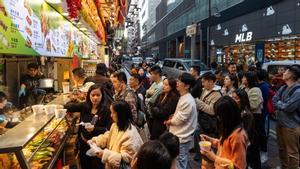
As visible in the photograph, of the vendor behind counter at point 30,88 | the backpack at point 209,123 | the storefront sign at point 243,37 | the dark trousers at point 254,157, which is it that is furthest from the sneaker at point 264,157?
the storefront sign at point 243,37

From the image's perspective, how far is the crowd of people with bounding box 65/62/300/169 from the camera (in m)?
3.10

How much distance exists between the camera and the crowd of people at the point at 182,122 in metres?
3.10

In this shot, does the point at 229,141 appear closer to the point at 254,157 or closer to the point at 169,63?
the point at 254,157

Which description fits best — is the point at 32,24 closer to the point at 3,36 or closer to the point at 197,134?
the point at 3,36

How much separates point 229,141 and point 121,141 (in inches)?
43.9

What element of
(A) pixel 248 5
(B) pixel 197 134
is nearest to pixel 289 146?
(B) pixel 197 134

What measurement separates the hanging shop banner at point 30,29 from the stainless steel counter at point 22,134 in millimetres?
872

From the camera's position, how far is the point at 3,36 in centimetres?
352

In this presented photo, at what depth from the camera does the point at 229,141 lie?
315 cm

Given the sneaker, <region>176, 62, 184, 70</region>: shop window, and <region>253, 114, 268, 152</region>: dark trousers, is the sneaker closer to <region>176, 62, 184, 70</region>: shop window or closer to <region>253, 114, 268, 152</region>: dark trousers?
<region>253, 114, 268, 152</region>: dark trousers

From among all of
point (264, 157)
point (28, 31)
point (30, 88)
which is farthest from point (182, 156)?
point (30, 88)

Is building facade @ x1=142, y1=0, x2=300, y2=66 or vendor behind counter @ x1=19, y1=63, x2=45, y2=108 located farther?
building facade @ x1=142, y1=0, x2=300, y2=66

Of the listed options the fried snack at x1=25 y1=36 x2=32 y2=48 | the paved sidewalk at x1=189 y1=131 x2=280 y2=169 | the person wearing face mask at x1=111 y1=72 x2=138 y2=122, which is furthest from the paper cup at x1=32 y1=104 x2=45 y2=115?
the paved sidewalk at x1=189 y1=131 x2=280 y2=169

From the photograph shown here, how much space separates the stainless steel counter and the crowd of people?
58 cm
